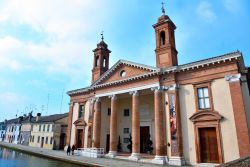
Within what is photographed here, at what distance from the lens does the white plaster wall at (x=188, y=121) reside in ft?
56.5

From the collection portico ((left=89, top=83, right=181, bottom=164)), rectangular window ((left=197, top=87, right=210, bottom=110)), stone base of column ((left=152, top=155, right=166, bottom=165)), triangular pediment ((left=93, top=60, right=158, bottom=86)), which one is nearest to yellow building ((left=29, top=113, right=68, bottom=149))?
portico ((left=89, top=83, right=181, bottom=164))

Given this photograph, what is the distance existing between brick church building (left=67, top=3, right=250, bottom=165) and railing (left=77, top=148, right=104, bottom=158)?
2.28ft

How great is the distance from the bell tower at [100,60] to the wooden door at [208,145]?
1654 cm

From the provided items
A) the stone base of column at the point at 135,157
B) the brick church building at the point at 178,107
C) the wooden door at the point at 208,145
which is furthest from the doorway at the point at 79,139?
the wooden door at the point at 208,145

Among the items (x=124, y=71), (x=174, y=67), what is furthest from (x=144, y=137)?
(x=174, y=67)

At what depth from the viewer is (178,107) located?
61.4ft

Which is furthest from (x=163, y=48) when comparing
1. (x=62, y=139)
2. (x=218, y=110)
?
(x=62, y=139)

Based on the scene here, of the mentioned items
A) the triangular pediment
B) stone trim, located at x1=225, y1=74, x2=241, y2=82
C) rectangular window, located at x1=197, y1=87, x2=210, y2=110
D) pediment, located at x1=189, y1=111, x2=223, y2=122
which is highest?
the triangular pediment

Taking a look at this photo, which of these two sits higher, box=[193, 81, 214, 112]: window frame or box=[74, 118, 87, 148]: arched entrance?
box=[193, 81, 214, 112]: window frame

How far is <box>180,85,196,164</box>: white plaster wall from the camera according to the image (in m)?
17.2

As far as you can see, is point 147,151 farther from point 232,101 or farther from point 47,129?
point 47,129

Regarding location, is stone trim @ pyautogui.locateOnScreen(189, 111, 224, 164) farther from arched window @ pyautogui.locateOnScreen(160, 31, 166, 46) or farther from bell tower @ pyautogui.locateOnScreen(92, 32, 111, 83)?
bell tower @ pyautogui.locateOnScreen(92, 32, 111, 83)

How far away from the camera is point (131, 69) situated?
2295 centimetres

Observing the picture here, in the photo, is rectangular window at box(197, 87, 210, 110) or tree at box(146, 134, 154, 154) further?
tree at box(146, 134, 154, 154)
